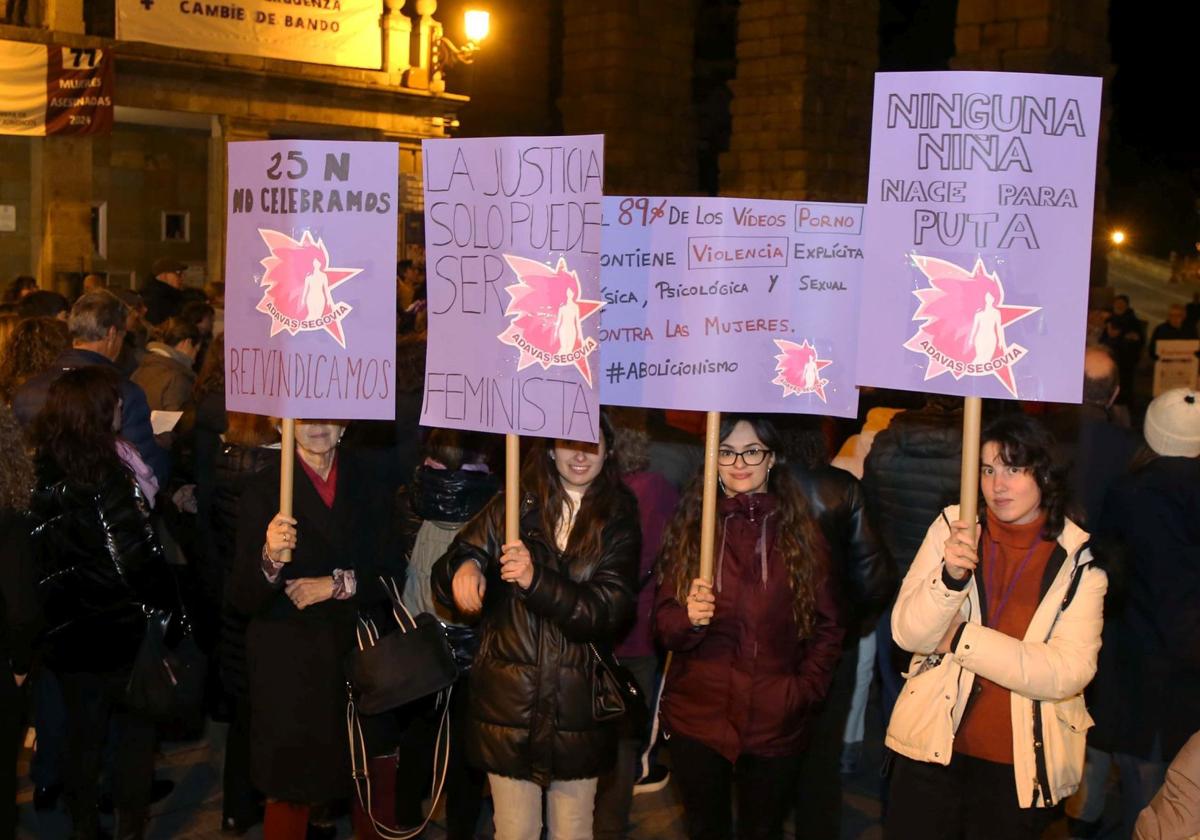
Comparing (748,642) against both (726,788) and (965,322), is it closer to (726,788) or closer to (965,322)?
(726,788)

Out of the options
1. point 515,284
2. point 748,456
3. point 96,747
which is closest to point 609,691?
point 748,456

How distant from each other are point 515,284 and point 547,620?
102 cm

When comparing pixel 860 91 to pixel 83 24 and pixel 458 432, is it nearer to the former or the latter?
pixel 83 24

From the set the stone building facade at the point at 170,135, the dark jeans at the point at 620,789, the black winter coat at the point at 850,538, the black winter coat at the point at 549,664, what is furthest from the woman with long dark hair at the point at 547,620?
the stone building facade at the point at 170,135

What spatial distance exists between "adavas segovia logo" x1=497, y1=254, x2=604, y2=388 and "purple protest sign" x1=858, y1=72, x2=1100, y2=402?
0.90 meters

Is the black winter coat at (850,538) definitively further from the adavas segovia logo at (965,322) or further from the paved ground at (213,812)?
the paved ground at (213,812)

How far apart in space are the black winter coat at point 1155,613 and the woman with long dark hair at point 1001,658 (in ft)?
3.03

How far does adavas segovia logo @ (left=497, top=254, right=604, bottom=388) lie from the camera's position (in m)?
4.21

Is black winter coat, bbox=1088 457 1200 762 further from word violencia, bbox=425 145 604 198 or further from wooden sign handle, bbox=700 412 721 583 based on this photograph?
word violencia, bbox=425 145 604 198

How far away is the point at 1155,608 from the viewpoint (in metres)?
4.89

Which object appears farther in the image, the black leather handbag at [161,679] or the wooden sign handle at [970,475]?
the black leather handbag at [161,679]

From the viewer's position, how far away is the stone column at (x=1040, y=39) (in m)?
12.6

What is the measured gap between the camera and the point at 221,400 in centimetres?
604

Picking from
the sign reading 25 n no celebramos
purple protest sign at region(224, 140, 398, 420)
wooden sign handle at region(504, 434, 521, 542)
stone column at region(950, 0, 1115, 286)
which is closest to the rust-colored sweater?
wooden sign handle at region(504, 434, 521, 542)
